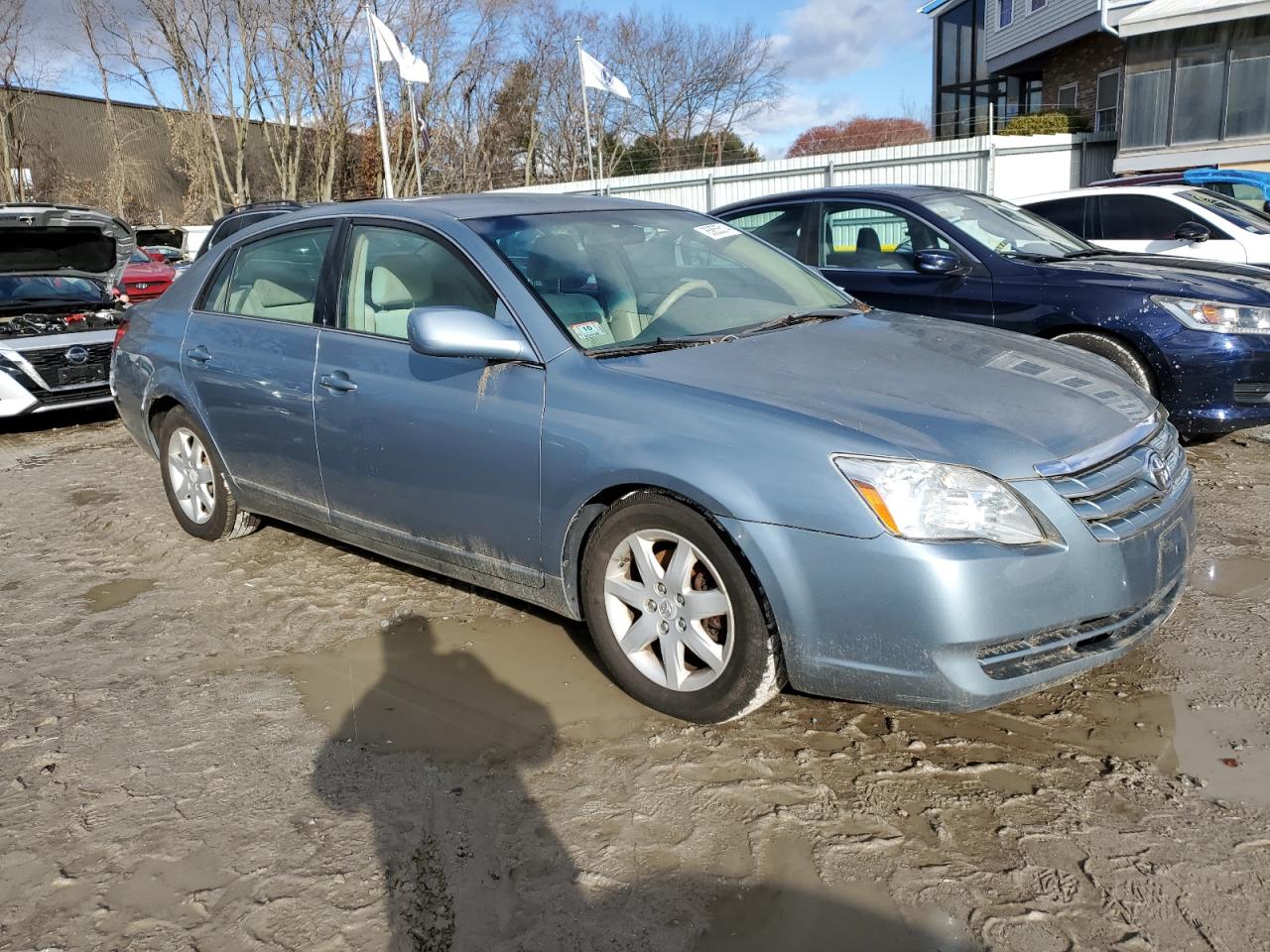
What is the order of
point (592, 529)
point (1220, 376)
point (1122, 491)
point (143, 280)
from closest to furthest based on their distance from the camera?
point (1122, 491), point (592, 529), point (1220, 376), point (143, 280)

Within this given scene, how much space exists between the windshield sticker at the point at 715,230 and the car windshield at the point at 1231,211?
643cm

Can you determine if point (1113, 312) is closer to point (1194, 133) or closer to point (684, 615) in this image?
point (684, 615)

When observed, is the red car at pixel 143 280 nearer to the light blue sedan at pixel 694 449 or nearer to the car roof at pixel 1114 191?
the light blue sedan at pixel 694 449

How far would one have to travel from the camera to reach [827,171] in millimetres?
19266

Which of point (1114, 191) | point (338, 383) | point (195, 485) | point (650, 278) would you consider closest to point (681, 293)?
point (650, 278)

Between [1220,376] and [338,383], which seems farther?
[1220,376]

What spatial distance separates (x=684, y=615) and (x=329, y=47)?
34.3 metres

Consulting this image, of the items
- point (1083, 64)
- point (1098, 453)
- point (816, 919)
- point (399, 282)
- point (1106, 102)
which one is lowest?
point (816, 919)

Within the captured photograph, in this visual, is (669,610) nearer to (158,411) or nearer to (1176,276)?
(158,411)

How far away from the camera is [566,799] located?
2822mm

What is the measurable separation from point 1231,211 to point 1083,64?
1840 cm

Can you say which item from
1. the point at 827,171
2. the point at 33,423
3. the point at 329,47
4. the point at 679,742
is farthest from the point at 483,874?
the point at 329,47

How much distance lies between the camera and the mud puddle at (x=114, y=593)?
4.48 m

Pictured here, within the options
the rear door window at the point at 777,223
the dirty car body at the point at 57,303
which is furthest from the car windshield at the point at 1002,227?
the dirty car body at the point at 57,303
